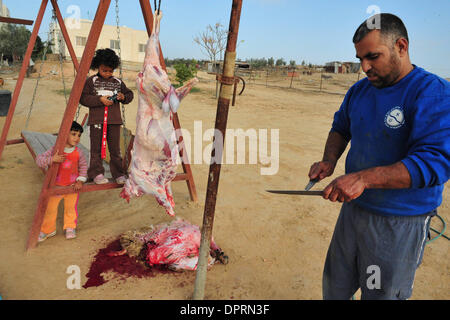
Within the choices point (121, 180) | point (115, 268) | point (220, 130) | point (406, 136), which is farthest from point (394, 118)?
point (121, 180)

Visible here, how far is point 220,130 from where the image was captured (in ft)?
7.00

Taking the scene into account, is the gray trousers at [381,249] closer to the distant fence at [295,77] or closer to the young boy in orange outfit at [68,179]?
the young boy in orange outfit at [68,179]

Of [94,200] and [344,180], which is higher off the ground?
[344,180]

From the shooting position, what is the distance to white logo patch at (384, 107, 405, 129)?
152 cm

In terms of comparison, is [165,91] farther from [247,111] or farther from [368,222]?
[247,111]

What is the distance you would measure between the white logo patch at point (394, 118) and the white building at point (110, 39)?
101 ft

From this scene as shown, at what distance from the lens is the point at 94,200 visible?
4.34 m

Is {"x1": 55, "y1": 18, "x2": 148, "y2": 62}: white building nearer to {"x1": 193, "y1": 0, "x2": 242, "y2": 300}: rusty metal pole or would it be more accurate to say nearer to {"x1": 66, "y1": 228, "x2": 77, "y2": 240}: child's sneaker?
{"x1": 66, "y1": 228, "x2": 77, "y2": 240}: child's sneaker

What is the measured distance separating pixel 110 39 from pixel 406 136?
3482 cm

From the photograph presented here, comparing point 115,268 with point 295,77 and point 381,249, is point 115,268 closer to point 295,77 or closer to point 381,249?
point 381,249

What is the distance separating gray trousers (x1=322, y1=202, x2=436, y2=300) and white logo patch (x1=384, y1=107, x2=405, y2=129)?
1.62 feet

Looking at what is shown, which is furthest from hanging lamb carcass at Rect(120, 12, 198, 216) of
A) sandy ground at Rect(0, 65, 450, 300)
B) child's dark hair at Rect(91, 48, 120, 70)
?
child's dark hair at Rect(91, 48, 120, 70)
